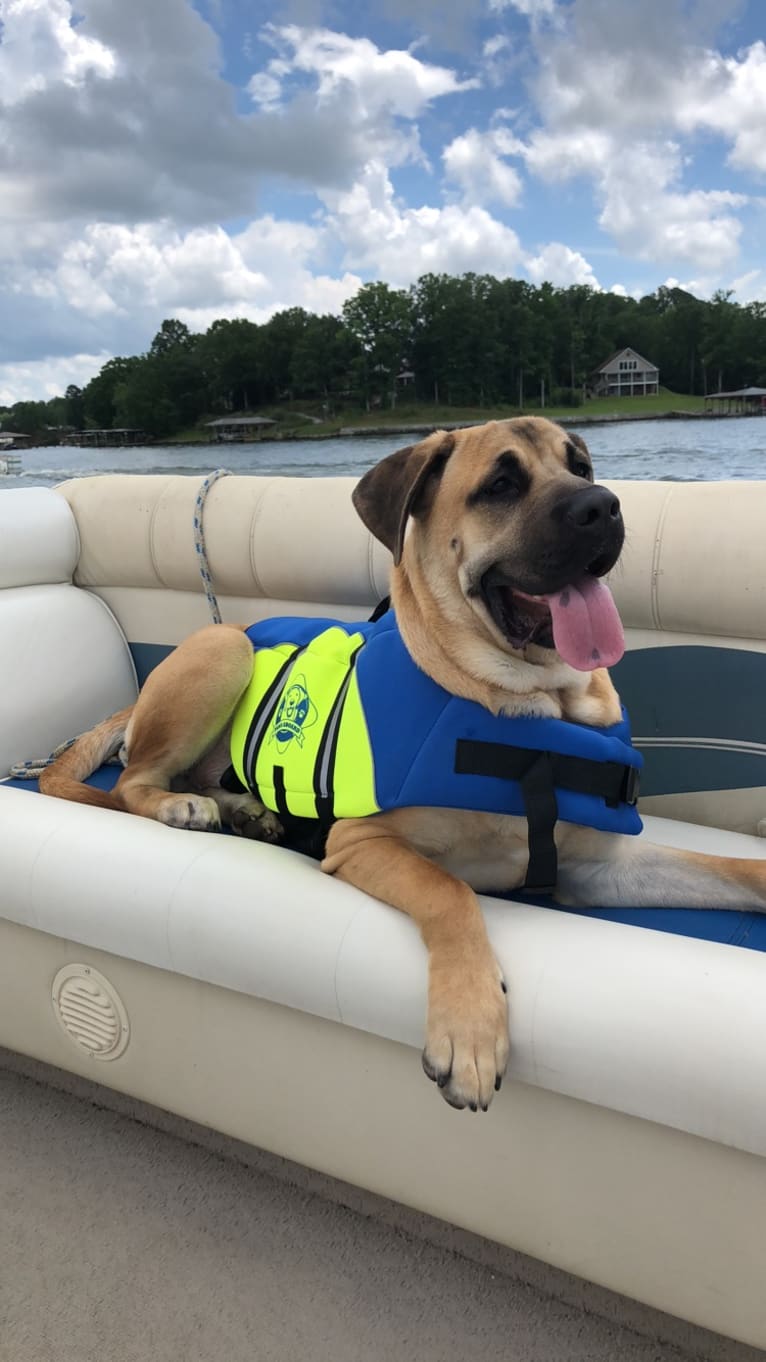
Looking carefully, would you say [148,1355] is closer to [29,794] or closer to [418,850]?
[418,850]

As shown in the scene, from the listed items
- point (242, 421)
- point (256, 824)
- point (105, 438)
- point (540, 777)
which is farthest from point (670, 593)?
point (105, 438)

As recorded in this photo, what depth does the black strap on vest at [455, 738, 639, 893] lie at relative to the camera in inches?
64.0

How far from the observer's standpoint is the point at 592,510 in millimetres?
1496

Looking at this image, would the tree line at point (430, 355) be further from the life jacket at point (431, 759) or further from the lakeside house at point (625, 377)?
the life jacket at point (431, 759)

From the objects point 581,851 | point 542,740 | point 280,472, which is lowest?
point 581,851

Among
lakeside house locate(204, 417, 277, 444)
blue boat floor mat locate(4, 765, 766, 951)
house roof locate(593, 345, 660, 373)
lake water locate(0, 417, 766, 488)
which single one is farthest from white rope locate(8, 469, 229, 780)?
lakeside house locate(204, 417, 277, 444)

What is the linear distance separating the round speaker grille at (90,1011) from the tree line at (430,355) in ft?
10.7

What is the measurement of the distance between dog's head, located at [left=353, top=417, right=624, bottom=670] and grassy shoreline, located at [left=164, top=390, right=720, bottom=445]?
174cm

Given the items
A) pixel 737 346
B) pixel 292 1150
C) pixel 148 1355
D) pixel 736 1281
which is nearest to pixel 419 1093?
pixel 292 1150

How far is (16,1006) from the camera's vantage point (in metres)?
2.06

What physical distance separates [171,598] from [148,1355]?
7.11ft

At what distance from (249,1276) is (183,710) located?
1.22m

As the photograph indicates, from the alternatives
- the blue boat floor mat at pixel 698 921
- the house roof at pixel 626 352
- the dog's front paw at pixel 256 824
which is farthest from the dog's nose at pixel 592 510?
the house roof at pixel 626 352

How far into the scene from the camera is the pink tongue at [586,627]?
1559 mm
